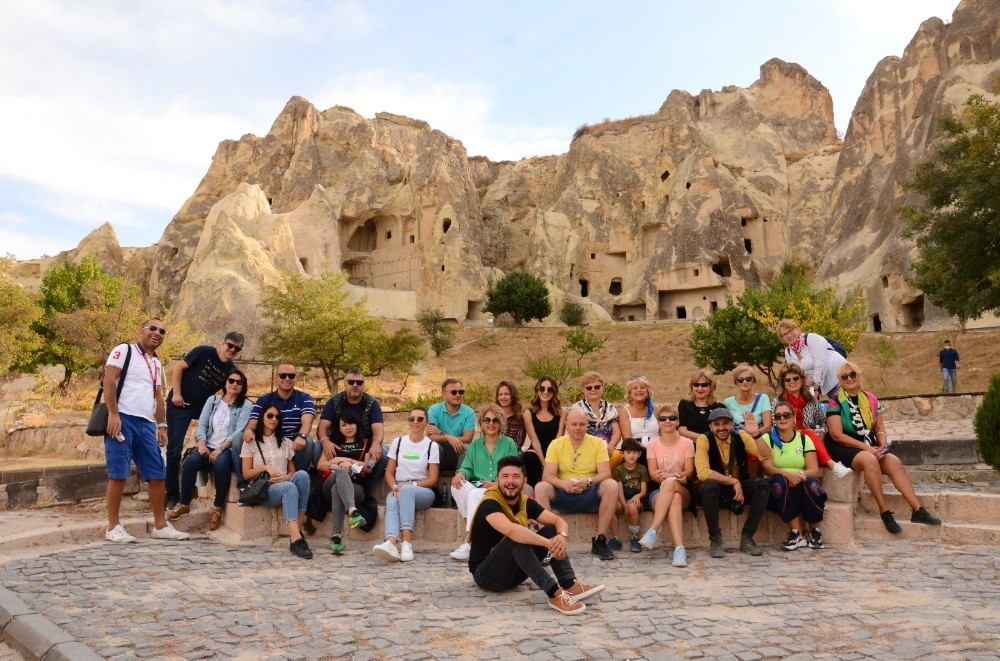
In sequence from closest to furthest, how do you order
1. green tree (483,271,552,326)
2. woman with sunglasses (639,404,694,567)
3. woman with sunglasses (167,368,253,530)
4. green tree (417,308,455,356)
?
1. woman with sunglasses (639,404,694,567)
2. woman with sunglasses (167,368,253,530)
3. green tree (417,308,455,356)
4. green tree (483,271,552,326)

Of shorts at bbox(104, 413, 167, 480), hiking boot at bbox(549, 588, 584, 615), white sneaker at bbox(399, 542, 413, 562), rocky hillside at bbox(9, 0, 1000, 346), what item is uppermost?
rocky hillside at bbox(9, 0, 1000, 346)

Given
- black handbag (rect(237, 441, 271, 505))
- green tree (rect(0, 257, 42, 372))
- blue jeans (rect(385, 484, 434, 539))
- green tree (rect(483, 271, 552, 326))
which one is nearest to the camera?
blue jeans (rect(385, 484, 434, 539))

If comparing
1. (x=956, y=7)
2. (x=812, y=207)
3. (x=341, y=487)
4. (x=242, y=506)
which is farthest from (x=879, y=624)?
(x=812, y=207)

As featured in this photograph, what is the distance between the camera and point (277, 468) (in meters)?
6.87

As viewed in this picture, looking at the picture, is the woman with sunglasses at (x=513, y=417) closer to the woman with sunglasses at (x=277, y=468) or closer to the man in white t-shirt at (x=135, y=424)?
the woman with sunglasses at (x=277, y=468)

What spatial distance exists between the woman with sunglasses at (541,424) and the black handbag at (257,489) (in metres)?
2.43

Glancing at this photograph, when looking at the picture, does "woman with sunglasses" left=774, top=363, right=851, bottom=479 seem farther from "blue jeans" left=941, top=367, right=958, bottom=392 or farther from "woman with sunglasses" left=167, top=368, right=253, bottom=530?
"blue jeans" left=941, top=367, right=958, bottom=392

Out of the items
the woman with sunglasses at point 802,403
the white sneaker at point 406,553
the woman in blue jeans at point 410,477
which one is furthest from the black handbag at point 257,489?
the woman with sunglasses at point 802,403

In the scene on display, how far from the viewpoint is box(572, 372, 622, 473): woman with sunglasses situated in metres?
6.96

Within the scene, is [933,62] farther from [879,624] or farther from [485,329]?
[879,624]

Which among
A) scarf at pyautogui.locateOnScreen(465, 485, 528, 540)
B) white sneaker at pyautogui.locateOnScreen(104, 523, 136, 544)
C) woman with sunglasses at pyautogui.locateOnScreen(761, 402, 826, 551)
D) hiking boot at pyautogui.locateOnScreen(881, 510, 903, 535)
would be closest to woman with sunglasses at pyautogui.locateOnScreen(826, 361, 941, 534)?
hiking boot at pyautogui.locateOnScreen(881, 510, 903, 535)

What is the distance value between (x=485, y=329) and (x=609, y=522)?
1310 inches

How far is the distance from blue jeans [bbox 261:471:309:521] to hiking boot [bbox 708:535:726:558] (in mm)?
3671

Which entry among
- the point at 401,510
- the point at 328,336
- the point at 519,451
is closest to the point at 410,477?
the point at 401,510
